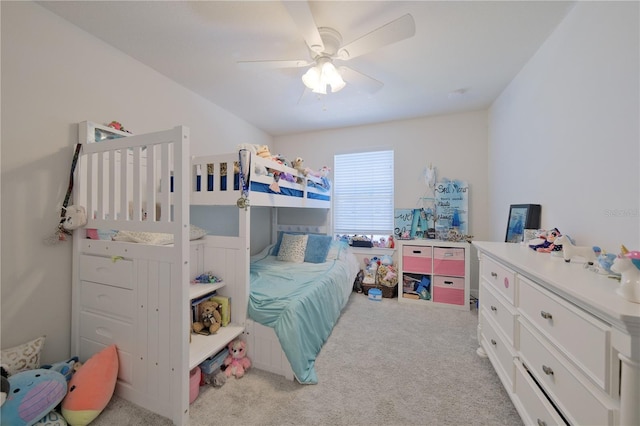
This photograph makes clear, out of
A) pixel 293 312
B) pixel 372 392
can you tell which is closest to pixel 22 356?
pixel 293 312

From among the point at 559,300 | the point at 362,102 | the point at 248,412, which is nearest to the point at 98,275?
the point at 248,412

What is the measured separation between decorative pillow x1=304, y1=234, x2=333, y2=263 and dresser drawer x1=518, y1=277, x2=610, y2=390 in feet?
7.01

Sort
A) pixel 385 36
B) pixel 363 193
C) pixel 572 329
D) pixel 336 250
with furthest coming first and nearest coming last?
pixel 363 193, pixel 336 250, pixel 385 36, pixel 572 329

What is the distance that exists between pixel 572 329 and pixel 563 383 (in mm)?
239

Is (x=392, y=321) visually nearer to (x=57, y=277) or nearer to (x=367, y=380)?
(x=367, y=380)

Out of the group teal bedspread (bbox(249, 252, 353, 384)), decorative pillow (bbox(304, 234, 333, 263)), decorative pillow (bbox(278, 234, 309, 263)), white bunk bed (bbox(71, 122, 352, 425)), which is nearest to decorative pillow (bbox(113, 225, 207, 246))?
white bunk bed (bbox(71, 122, 352, 425))

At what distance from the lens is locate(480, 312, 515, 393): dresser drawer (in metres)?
1.37

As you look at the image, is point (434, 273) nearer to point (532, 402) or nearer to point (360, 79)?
point (532, 402)

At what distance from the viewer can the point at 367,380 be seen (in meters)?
1.66

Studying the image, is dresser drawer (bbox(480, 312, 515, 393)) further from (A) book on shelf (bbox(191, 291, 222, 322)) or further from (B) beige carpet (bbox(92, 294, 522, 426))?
(A) book on shelf (bbox(191, 291, 222, 322))

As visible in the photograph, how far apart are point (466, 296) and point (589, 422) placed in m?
2.23

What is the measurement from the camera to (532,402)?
3.73 ft

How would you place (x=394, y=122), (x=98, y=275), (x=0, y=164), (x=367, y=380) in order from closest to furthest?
(x=0, y=164) < (x=98, y=275) < (x=367, y=380) < (x=394, y=122)

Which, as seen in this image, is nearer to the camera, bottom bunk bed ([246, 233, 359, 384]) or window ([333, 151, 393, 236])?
bottom bunk bed ([246, 233, 359, 384])
